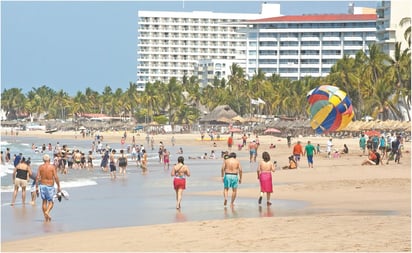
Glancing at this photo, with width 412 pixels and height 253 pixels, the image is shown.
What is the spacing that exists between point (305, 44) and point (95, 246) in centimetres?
12550

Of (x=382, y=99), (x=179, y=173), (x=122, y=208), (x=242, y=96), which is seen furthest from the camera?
(x=242, y=96)

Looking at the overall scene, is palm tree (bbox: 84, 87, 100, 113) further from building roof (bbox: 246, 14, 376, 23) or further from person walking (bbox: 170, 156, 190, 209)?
person walking (bbox: 170, 156, 190, 209)

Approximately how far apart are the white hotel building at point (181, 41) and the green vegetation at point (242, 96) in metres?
14.8

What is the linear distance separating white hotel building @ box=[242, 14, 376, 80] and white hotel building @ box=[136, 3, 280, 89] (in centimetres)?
2661

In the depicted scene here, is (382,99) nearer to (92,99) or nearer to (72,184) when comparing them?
(72,184)

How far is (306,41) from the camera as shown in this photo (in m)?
136

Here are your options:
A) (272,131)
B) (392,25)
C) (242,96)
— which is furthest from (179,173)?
(242,96)

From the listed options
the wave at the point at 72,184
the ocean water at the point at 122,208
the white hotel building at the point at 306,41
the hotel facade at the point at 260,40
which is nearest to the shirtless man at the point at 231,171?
the ocean water at the point at 122,208

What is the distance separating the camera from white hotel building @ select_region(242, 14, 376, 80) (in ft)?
438

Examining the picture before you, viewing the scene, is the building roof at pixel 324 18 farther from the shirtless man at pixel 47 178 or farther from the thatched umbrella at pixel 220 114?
the shirtless man at pixel 47 178

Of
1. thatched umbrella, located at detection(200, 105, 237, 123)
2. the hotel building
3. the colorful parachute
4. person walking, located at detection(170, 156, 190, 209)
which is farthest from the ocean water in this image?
thatched umbrella, located at detection(200, 105, 237, 123)

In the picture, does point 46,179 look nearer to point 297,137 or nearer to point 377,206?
point 377,206

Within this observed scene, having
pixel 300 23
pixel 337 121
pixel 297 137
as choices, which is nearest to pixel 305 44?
pixel 300 23

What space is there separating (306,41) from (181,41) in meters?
36.4
